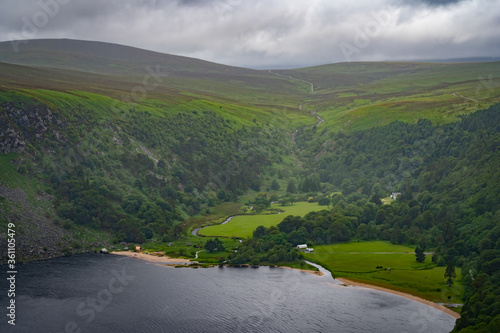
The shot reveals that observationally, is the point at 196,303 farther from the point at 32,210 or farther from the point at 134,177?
the point at 134,177

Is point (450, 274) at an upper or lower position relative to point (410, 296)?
upper

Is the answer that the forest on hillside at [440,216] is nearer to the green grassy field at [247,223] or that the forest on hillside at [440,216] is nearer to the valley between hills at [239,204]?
the valley between hills at [239,204]

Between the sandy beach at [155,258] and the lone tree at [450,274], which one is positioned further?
the sandy beach at [155,258]

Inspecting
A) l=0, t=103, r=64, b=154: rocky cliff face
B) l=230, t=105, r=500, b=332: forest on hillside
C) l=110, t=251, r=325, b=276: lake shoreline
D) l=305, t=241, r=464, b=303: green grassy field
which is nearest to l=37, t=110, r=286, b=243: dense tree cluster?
l=0, t=103, r=64, b=154: rocky cliff face

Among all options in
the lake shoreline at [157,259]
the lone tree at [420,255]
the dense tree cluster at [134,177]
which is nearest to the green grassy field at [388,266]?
the lone tree at [420,255]

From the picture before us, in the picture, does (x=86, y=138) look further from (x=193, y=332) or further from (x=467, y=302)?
(x=467, y=302)

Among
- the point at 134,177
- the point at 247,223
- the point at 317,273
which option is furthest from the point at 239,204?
the point at 317,273
